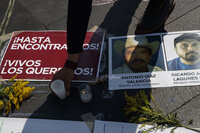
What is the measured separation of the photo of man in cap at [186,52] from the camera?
124 cm

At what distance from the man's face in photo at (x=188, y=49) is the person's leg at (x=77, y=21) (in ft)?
2.06

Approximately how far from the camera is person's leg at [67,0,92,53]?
0.95 meters

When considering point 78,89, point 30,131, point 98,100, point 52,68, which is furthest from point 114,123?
point 52,68

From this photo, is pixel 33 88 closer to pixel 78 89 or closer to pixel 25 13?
pixel 78 89

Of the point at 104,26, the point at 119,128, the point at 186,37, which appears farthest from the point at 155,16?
the point at 119,128

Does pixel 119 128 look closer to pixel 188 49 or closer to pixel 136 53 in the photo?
pixel 136 53

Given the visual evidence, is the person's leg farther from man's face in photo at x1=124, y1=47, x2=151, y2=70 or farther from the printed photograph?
the printed photograph

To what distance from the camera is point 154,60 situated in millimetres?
1293

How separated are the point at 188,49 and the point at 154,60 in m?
0.22

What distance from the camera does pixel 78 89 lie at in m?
1.25

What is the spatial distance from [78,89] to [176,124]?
57 centimetres

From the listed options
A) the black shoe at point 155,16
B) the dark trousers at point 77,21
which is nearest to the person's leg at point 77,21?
the dark trousers at point 77,21

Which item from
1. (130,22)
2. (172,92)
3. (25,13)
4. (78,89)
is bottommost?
(172,92)

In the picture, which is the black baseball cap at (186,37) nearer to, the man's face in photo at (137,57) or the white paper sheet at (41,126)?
the man's face in photo at (137,57)
